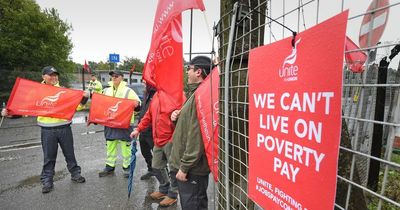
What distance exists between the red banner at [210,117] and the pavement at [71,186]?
680 mm

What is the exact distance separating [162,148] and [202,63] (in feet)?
4.40

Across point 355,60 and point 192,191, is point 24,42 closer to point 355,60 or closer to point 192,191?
point 192,191

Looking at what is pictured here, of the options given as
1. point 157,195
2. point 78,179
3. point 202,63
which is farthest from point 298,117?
point 78,179

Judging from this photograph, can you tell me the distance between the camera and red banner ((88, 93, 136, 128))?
533cm

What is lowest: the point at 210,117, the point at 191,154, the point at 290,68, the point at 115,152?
the point at 115,152

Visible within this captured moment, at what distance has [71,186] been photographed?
4906 millimetres

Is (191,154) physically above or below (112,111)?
below

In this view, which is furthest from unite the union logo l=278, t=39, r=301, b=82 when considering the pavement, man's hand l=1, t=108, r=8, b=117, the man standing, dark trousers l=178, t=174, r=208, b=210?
man's hand l=1, t=108, r=8, b=117

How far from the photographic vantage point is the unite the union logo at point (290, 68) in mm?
1143

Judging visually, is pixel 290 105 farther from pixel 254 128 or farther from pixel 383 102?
pixel 383 102

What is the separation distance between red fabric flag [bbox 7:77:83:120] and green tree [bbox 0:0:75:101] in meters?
14.8

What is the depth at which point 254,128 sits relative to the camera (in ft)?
4.83

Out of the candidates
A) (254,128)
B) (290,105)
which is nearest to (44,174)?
(254,128)

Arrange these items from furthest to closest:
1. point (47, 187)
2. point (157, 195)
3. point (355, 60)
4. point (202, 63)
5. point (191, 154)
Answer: point (47, 187)
point (157, 195)
point (202, 63)
point (191, 154)
point (355, 60)
